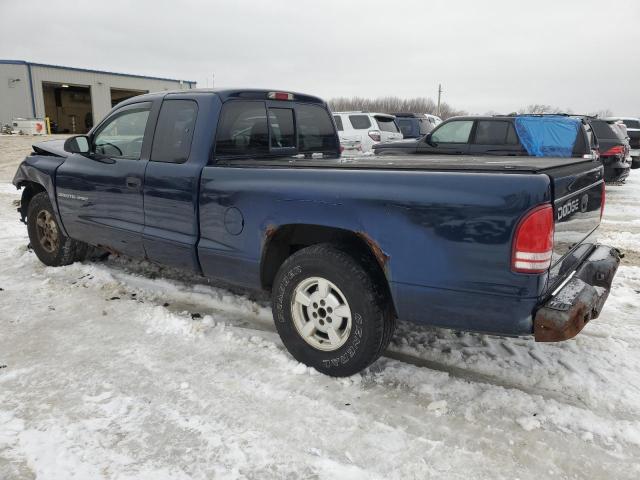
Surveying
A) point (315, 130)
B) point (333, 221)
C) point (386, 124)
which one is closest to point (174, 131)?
point (315, 130)

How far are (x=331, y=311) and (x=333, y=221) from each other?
589 millimetres

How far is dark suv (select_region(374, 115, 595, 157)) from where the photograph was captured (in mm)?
9525

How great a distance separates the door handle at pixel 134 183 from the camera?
13.6 feet

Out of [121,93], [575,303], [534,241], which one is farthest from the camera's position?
[121,93]

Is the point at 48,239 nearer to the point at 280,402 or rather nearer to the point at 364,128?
the point at 280,402

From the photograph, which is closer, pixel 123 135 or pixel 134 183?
pixel 134 183

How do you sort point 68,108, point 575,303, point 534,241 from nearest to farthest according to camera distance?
point 534,241
point 575,303
point 68,108

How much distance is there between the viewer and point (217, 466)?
2.41 meters

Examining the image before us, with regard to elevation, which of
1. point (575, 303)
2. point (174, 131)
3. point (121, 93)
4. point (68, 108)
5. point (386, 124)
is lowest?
point (575, 303)

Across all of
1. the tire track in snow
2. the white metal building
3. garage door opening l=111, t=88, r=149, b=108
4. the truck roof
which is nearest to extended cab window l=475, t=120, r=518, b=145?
the truck roof

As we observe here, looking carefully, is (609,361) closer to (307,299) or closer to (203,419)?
(307,299)

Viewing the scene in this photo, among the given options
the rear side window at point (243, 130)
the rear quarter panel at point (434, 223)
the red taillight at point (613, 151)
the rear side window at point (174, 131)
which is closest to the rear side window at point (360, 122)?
the red taillight at point (613, 151)

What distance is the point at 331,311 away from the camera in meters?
3.14

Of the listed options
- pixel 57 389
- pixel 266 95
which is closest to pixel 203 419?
pixel 57 389
